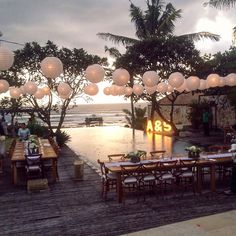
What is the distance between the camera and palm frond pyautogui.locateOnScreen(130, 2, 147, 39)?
24.1 m

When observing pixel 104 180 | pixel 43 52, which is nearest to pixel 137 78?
pixel 43 52

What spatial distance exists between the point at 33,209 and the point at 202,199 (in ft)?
14.4

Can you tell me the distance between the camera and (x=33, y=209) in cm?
840

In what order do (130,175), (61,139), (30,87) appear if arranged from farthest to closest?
1. (61,139)
2. (30,87)
3. (130,175)

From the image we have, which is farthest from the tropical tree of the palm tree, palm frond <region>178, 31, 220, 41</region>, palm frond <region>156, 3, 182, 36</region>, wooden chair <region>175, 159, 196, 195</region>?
wooden chair <region>175, 159, 196, 195</region>

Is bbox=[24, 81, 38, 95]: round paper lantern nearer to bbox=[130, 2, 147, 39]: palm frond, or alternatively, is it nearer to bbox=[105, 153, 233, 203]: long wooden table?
bbox=[105, 153, 233, 203]: long wooden table

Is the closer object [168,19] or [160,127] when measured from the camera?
[168,19]

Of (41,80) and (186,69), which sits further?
(186,69)

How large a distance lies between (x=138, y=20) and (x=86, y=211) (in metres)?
18.6

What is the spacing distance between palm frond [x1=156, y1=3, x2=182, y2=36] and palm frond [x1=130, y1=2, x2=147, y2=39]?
3.74ft

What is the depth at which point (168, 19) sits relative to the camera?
76.1 ft

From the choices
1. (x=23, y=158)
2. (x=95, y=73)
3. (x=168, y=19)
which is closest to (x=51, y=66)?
(x=95, y=73)

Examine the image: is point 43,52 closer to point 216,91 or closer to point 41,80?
point 41,80

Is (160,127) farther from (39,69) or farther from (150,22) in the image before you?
(39,69)
